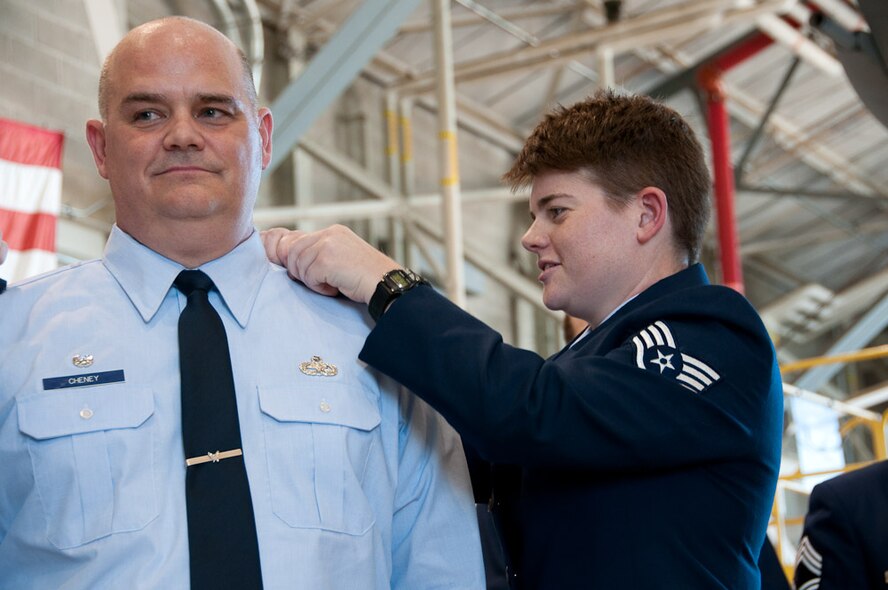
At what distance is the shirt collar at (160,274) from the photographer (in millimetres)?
2105

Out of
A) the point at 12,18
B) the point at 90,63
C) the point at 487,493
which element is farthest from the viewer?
the point at 90,63

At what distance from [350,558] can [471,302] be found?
11.7 m

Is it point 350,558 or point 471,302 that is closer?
point 350,558

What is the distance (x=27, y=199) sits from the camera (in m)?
6.72

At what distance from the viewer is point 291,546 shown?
194 centimetres

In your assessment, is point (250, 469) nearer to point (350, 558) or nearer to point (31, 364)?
point (350, 558)

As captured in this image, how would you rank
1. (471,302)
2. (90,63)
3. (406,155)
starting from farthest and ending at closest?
1. (471,302)
2. (406,155)
3. (90,63)

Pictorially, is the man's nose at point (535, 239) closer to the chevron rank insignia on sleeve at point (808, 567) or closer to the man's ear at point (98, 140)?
the man's ear at point (98, 140)

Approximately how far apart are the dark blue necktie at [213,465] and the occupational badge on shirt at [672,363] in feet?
2.35

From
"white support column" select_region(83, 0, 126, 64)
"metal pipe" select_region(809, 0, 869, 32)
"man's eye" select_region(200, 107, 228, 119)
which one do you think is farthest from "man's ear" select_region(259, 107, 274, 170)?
"metal pipe" select_region(809, 0, 869, 32)

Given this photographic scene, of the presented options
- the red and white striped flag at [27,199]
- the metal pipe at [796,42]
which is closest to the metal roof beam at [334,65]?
the red and white striped flag at [27,199]

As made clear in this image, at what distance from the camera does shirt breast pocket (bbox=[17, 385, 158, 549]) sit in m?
1.85

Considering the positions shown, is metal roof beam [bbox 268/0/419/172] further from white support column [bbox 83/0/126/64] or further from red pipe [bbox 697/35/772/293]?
red pipe [bbox 697/35/772/293]

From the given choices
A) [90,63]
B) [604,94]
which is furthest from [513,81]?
[604,94]
